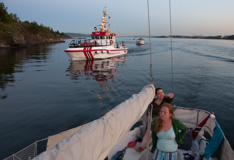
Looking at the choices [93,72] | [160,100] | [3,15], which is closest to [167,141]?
[160,100]

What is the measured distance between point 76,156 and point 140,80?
13511 millimetres

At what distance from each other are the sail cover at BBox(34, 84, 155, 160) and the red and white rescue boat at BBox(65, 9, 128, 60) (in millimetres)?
22524

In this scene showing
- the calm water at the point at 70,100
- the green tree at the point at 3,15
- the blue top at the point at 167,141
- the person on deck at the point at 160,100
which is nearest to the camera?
the blue top at the point at 167,141

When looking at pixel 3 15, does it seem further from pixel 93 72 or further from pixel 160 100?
pixel 160 100

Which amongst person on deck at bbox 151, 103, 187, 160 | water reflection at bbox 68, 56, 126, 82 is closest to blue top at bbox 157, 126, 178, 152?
person on deck at bbox 151, 103, 187, 160

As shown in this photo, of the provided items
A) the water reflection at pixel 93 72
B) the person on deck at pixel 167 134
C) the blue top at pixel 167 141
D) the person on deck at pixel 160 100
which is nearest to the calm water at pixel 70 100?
the water reflection at pixel 93 72

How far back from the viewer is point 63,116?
7.99 metres

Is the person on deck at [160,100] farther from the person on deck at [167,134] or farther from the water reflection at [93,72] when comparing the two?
the water reflection at [93,72]

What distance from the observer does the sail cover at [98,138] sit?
1.63m

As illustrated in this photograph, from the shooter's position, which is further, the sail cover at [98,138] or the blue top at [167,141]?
the blue top at [167,141]

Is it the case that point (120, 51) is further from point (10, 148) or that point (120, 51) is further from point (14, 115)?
point (10, 148)

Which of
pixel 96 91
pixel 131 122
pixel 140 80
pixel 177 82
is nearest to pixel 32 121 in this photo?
pixel 96 91

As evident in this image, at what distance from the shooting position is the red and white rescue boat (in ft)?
Result: 79.4

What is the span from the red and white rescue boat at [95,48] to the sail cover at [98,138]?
2252 cm
